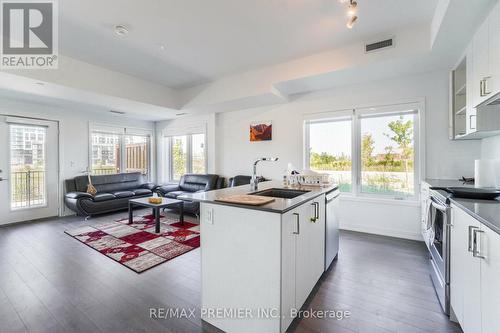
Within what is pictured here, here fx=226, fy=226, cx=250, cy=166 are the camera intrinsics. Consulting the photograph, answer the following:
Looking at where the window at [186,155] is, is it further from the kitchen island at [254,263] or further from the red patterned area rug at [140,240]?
the kitchen island at [254,263]

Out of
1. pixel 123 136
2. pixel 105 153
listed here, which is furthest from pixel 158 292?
pixel 123 136

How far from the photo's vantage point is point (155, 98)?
4945mm

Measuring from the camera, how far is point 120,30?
284 centimetres

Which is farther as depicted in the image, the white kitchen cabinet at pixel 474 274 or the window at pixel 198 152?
the window at pixel 198 152

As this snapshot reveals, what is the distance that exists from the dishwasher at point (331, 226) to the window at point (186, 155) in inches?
166

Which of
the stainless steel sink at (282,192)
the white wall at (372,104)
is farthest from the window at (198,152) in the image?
the stainless steel sink at (282,192)

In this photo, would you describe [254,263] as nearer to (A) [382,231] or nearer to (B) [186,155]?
(A) [382,231]

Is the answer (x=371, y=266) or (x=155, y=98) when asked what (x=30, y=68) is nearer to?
(x=155, y=98)

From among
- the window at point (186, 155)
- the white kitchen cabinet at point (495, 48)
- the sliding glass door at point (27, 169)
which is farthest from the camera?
the window at point (186, 155)

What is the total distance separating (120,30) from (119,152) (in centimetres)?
453

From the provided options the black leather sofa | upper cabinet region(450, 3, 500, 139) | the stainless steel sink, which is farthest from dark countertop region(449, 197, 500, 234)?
the black leather sofa

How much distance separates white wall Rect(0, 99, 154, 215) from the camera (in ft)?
16.2

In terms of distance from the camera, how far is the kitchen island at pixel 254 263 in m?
1.53

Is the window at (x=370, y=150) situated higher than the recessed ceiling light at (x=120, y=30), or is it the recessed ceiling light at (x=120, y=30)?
the recessed ceiling light at (x=120, y=30)
